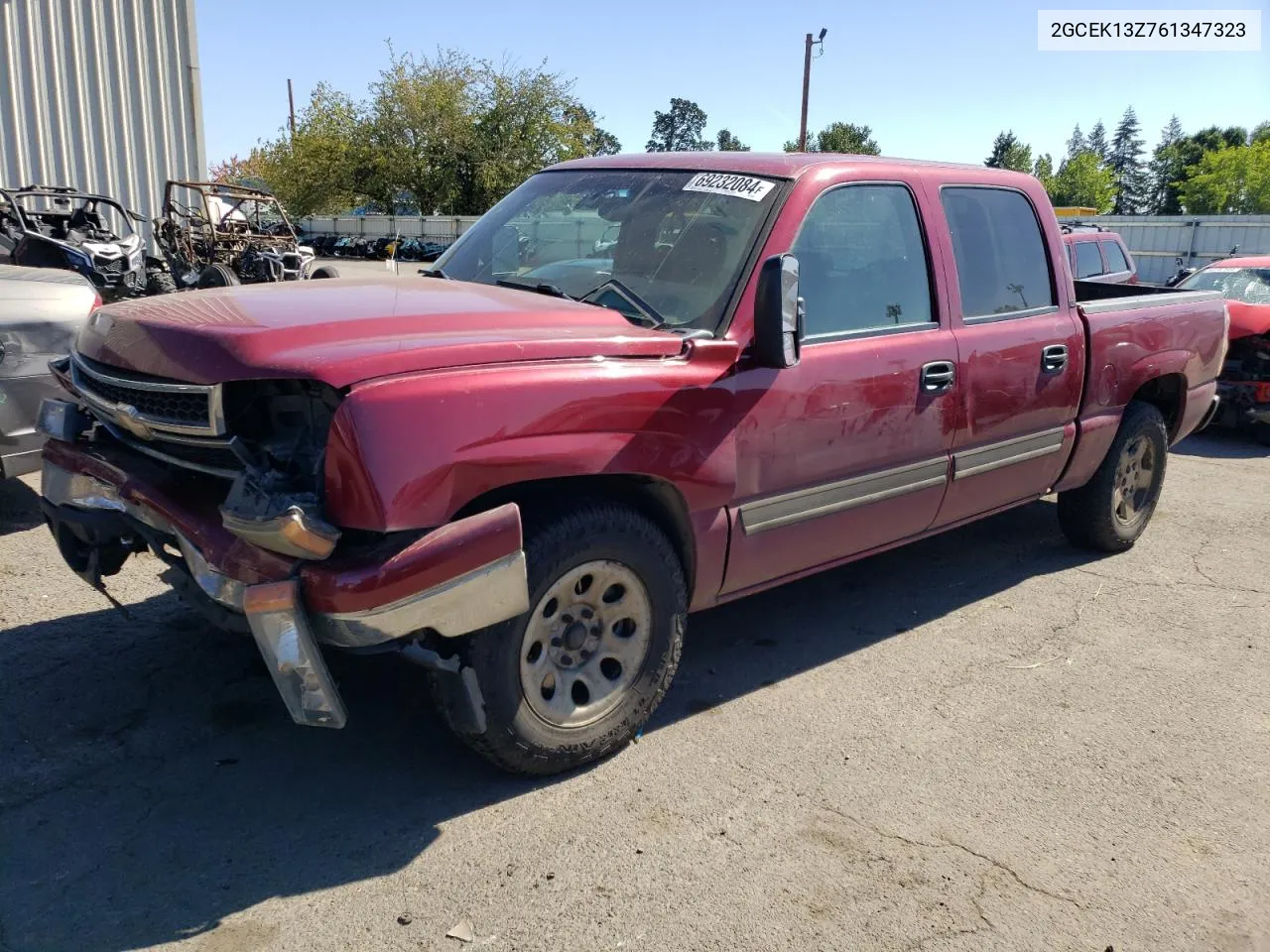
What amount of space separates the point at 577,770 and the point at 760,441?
1.26 metres

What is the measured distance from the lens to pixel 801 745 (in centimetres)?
353

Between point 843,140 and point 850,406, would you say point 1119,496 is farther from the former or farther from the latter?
point 843,140

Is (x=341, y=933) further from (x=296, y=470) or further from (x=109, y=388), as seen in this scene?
(x=109, y=388)

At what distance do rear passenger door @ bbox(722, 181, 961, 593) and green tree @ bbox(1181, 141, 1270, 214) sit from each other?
239 ft

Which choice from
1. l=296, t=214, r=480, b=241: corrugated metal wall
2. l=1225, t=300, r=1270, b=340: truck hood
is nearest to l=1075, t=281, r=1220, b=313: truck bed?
l=1225, t=300, r=1270, b=340: truck hood

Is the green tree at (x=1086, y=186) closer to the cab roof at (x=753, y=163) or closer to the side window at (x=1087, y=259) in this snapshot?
the side window at (x=1087, y=259)

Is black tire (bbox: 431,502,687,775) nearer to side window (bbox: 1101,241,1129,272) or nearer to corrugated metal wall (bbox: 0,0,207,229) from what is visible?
side window (bbox: 1101,241,1129,272)

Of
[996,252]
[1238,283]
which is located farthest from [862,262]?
[1238,283]

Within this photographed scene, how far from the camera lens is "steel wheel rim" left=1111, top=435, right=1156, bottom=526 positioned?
5512 mm

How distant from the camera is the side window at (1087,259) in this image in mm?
11664

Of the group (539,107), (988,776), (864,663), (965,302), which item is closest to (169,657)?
(864,663)

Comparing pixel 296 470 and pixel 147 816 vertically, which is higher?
pixel 296 470

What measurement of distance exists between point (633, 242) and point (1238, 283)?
363 inches

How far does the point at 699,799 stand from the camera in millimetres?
3156
